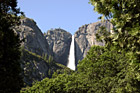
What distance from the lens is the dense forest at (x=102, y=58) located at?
25.2 ft

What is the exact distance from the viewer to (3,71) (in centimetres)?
1349

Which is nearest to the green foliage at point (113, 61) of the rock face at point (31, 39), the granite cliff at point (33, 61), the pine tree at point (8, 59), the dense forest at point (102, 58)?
the dense forest at point (102, 58)

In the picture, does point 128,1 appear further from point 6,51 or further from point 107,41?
point 6,51

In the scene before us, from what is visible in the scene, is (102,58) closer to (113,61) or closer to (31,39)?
(113,61)

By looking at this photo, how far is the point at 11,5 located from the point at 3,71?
24.2 ft

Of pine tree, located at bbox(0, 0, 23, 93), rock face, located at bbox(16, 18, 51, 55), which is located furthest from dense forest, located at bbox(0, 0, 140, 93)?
rock face, located at bbox(16, 18, 51, 55)

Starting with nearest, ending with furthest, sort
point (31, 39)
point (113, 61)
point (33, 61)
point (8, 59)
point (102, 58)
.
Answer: point (8, 59)
point (113, 61)
point (102, 58)
point (33, 61)
point (31, 39)

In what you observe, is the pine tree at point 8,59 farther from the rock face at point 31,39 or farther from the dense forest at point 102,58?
the rock face at point 31,39

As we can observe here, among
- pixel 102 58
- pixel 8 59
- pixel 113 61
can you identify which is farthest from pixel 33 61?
pixel 8 59

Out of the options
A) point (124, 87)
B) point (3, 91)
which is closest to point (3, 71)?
point (3, 91)

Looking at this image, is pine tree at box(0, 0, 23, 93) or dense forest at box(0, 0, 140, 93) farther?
pine tree at box(0, 0, 23, 93)

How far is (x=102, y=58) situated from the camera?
25562mm

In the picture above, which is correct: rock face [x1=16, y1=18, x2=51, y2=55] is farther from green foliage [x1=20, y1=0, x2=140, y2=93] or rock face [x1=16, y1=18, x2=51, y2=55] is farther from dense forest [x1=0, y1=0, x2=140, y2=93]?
green foliage [x1=20, y1=0, x2=140, y2=93]

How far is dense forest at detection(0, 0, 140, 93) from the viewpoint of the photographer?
769 cm
